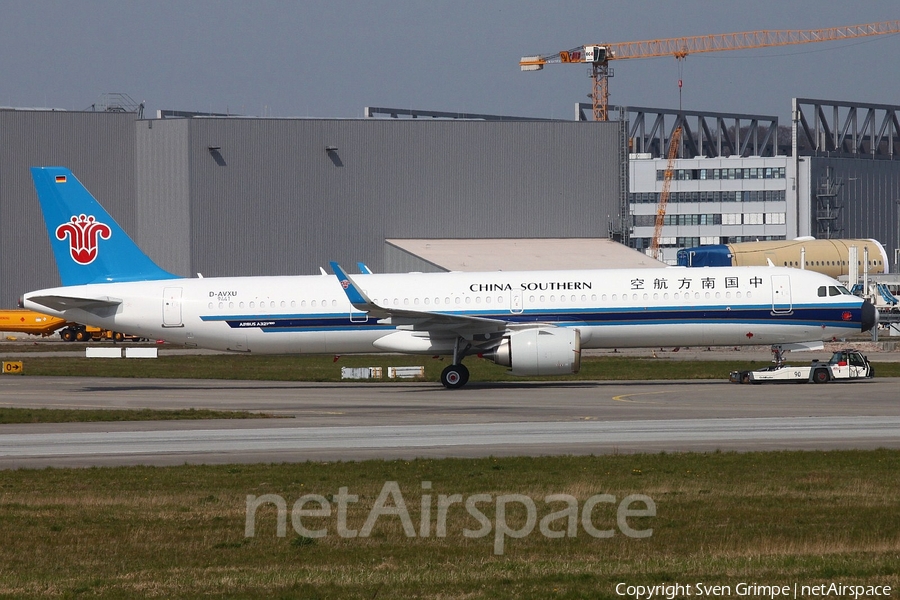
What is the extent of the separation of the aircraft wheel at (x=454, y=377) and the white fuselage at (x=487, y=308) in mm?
769

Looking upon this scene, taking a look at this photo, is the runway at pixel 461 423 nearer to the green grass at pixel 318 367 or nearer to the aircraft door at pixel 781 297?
the aircraft door at pixel 781 297

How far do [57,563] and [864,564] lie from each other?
878 cm

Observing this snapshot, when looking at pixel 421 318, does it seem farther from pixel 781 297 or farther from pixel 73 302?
pixel 73 302

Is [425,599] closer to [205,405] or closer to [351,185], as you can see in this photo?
[205,405]

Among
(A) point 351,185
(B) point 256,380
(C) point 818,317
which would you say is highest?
(A) point 351,185

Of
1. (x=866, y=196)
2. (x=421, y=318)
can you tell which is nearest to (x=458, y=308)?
(x=421, y=318)

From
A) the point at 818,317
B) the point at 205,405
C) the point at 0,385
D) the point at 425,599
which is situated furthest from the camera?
the point at 0,385

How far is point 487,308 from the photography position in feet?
130

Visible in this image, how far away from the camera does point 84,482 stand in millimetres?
18250

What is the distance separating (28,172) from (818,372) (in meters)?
63.9

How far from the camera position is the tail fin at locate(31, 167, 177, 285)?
42.4 meters

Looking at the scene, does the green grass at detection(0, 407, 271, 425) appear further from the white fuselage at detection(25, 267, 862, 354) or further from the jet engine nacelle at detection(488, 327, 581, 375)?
the jet engine nacelle at detection(488, 327, 581, 375)

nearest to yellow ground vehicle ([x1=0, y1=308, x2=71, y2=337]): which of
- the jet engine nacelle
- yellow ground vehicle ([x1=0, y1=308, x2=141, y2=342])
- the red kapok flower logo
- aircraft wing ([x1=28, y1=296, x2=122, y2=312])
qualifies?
yellow ground vehicle ([x1=0, y1=308, x2=141, y2=342])

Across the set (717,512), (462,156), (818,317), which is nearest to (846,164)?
(462,156)
